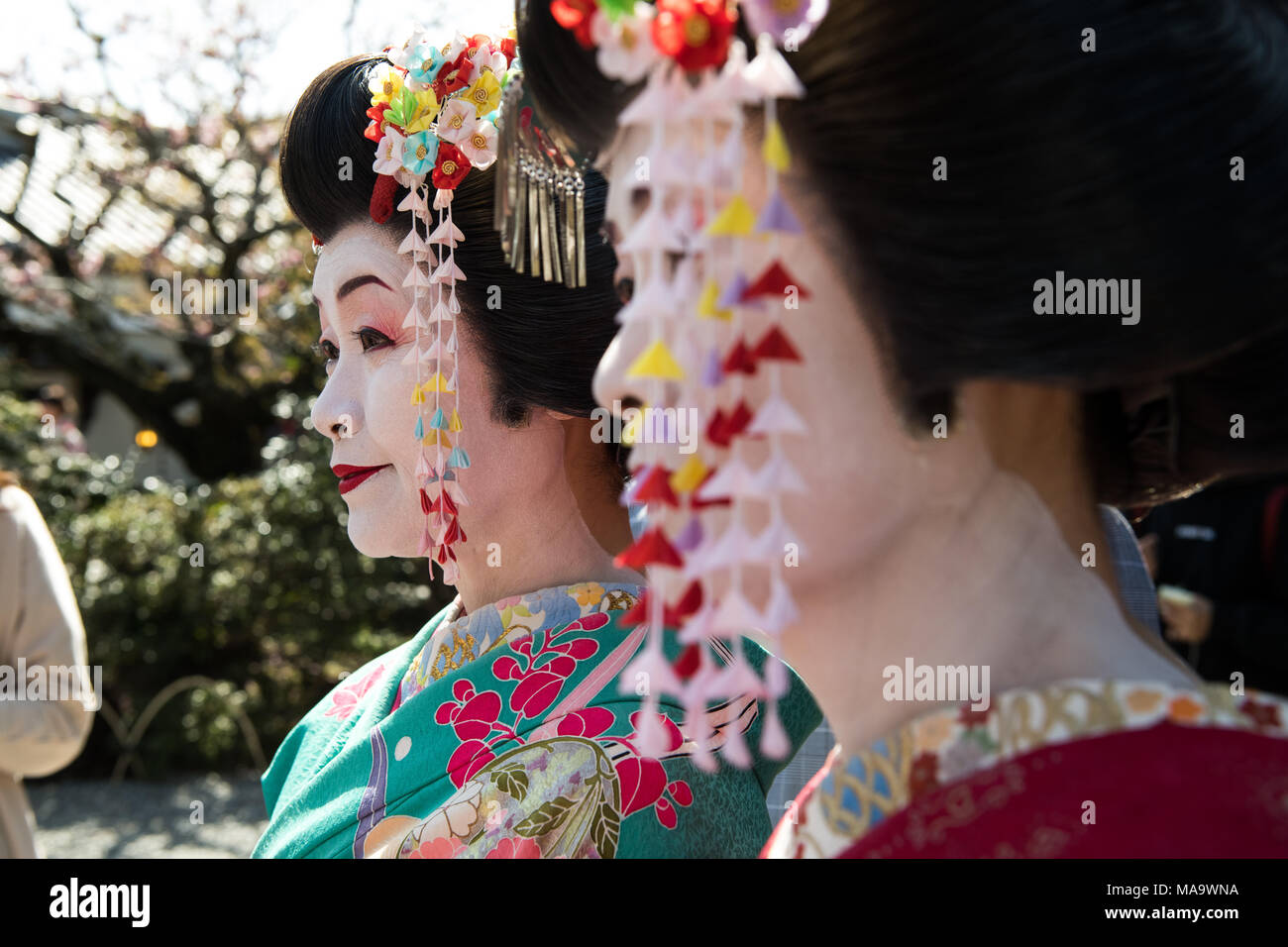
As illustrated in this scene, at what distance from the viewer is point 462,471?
5.55ft

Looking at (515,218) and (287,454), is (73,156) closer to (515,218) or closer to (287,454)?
(287,454)

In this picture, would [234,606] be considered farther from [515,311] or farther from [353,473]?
[515,311]

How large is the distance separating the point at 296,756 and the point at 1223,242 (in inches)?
64.5

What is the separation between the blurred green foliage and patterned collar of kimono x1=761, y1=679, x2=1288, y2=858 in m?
5.27

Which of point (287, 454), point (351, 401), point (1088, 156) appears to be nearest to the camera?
point (1088, 156)

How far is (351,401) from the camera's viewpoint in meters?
1.73

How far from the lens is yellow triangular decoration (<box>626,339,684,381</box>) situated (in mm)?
858

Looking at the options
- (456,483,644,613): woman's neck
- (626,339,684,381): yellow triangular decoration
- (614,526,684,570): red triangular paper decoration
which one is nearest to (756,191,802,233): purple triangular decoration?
(626,339,684,381): yellow triangular decoration

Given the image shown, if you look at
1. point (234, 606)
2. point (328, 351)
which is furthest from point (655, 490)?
point (234, 606)

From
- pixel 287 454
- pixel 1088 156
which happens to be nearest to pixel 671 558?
pixel 1088 156

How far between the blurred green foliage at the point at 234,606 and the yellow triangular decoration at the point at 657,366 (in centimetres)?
536

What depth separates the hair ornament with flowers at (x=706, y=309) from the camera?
85cm

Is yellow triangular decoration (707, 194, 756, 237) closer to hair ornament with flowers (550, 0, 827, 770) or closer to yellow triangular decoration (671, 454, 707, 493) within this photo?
hair ornament with flowers (550, 0, 827, 770)

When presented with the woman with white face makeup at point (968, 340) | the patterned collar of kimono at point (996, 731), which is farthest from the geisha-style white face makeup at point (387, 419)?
the patterned collar of kimono at point (996, 731)
